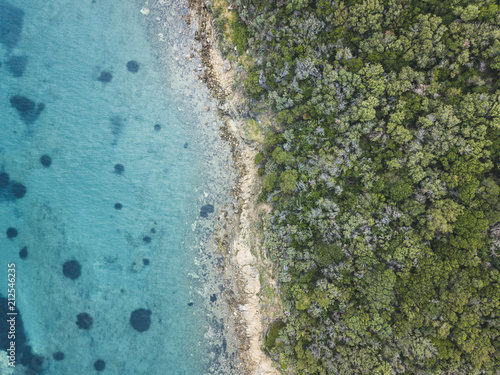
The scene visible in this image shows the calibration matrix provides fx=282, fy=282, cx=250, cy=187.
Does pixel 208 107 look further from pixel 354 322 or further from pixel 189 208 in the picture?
pixel 354 322

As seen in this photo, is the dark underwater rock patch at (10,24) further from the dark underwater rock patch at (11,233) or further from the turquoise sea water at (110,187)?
the dark underwater rock patch at (11,233)

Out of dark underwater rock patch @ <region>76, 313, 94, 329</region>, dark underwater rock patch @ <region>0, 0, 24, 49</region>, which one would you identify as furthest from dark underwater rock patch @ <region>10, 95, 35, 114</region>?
dark underwater rock patch @ <region>76, 313, 94, 329</region>

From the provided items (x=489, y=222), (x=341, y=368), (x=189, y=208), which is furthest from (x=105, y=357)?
(x=489, y=222)

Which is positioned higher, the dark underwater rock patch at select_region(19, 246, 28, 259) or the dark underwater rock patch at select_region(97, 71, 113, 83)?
the dark underwater rock patch at select_region(97, 71, 113, 83)

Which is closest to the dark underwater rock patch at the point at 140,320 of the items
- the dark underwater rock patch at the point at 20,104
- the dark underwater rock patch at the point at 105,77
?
the dark underwater rock patch at the point at 20,104

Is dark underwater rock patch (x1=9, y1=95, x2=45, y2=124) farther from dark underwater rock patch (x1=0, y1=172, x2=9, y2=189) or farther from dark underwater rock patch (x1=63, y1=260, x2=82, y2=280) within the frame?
dark underwater rock patch (x1=63, y1=260, x2=82, y2=280)

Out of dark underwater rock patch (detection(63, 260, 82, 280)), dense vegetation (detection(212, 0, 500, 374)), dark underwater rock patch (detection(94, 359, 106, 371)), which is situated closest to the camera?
dense vegetation (detection(212, 0, 500, 374))
